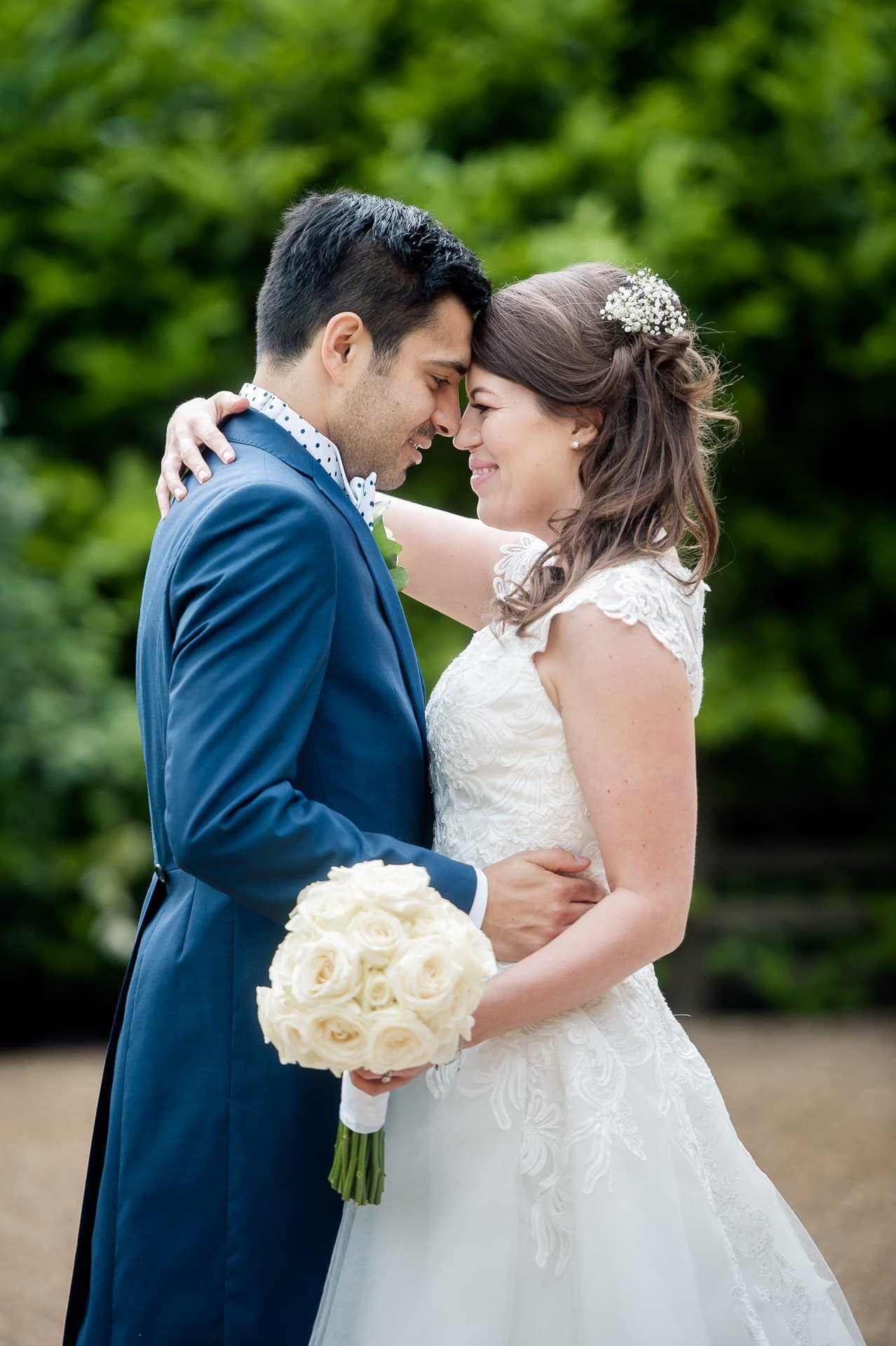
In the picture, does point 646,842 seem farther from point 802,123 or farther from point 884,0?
point 884,0

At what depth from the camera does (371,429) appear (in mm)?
2549

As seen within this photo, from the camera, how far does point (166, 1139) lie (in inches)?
88.8

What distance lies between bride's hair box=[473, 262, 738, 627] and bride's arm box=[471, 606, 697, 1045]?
11.1 inches

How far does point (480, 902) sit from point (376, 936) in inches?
15.7

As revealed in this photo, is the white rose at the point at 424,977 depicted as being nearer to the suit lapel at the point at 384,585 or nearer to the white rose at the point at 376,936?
the white rose at the point at 376,936

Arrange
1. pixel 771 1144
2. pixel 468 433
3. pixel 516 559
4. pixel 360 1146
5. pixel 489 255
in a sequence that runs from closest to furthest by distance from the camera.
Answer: pixel 360 1146 < pixel 468 433 < pixel 516 559 < pixel 771 1144 < pixel 489 255

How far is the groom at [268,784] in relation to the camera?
2080mm

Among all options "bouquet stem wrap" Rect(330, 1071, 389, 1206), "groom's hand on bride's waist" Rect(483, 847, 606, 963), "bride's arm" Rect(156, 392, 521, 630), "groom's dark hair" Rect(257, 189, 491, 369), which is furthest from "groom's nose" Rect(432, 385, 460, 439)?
"bouquet stem wrap" Rect(330, 1071, 389, 1206)

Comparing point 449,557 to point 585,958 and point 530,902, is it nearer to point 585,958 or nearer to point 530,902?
point 530,902

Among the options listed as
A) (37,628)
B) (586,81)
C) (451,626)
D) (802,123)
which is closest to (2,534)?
(37,628)

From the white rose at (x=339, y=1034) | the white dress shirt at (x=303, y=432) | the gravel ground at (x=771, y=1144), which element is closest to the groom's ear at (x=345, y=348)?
the white dress shirt at (x=303, y=432)

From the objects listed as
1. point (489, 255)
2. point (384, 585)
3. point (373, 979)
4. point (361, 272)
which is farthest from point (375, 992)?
point (489, 255)

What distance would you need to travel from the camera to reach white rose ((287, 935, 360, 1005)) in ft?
6.19

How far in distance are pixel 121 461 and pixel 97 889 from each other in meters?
2.47
